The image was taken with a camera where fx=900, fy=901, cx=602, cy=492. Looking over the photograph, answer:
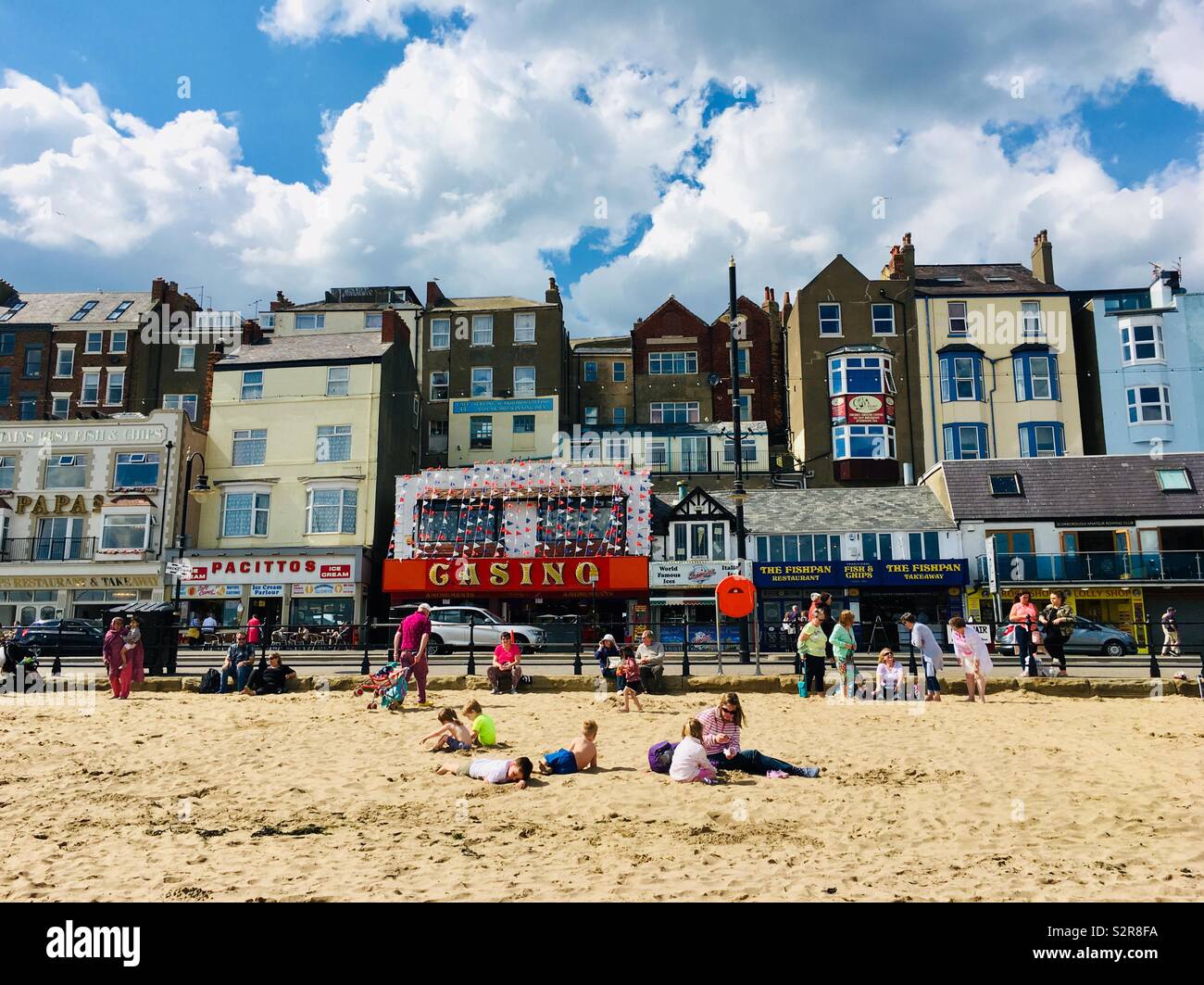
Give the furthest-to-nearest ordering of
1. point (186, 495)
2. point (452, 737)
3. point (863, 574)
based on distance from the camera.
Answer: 1. point (186, 495)
2. point (863, 574)
3. point (452, 737)

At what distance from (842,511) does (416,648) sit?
24.8 m

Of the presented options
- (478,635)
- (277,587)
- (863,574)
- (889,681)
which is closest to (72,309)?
(277,587)

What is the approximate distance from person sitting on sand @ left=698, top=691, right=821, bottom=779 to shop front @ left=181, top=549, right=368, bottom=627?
92.6 ft

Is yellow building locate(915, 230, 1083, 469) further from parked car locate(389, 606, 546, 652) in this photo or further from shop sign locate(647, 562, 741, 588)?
parked car locate(389, 606, 546, 652)

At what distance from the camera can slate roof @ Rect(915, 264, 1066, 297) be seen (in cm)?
4494

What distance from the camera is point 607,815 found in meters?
8.28

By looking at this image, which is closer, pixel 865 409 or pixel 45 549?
pixel 45 549

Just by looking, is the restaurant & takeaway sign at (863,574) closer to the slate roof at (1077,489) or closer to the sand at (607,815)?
the slate roof at (1077,489)

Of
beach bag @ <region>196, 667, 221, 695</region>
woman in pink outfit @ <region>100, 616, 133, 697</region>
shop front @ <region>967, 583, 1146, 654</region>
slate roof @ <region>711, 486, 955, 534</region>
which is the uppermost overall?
slate roof @ <region>711, 486, 955, 534</region>

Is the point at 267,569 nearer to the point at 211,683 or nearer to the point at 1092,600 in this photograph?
the point at 211,683

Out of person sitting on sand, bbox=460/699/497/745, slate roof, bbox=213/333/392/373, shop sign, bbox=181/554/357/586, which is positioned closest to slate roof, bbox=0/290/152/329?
slate roof, bbox=213/333/392/373

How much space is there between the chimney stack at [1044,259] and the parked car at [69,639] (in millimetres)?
45355
